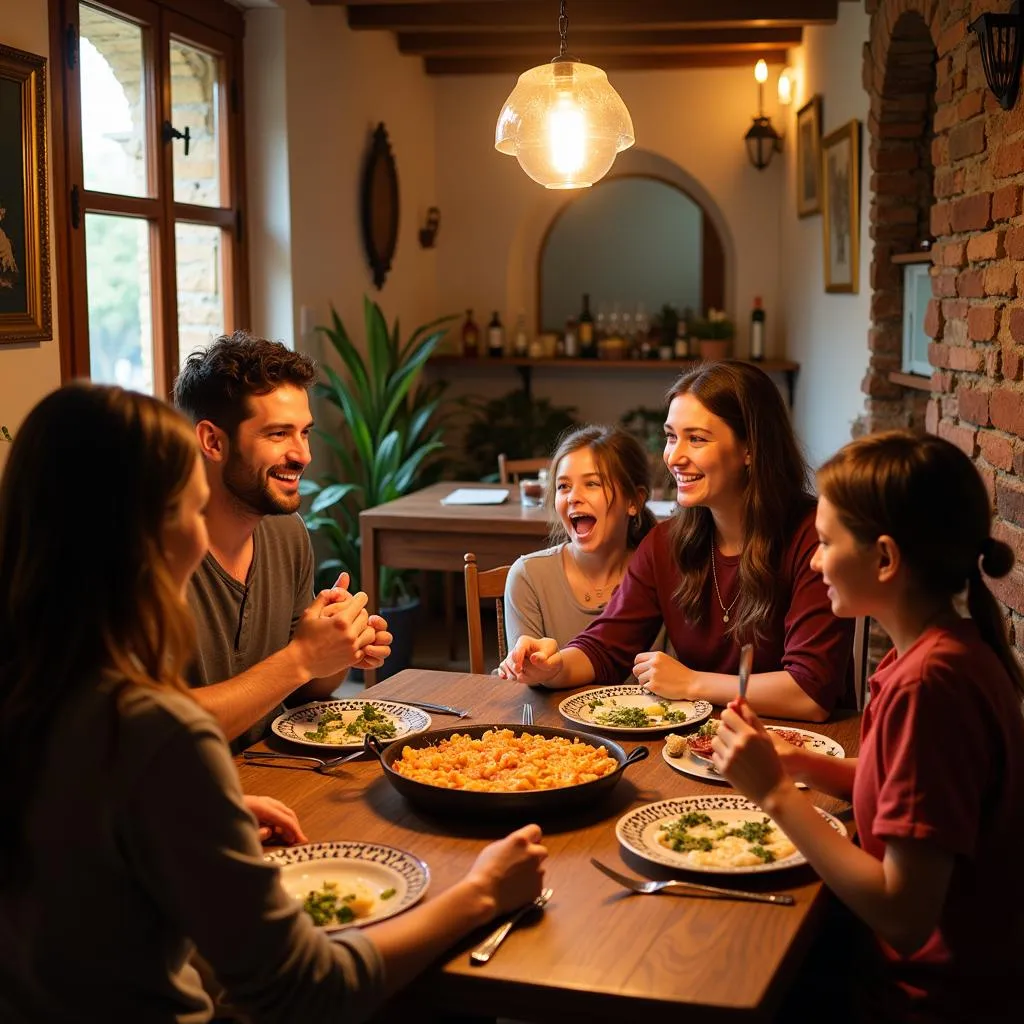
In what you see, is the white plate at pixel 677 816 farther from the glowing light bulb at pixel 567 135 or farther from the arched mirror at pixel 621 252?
the arched mirror at pixel 621 252

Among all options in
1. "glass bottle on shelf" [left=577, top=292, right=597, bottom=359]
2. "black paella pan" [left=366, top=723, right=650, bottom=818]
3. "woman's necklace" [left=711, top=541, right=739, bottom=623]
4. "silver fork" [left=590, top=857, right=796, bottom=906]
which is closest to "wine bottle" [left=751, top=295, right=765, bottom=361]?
"glass bottle on shelf" [left=577, top=292, right=597, bottom=359]

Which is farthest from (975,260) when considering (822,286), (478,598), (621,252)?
(621,252)

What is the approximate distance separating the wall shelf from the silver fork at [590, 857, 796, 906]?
191 inches

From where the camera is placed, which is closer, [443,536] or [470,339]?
[443,536]

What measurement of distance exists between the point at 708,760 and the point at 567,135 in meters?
1.23

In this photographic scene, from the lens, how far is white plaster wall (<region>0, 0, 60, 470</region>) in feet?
10.4

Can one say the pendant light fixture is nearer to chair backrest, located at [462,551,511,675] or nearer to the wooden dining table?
chair backrest, located at [462,551,511,675]

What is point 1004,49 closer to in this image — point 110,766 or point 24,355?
point 110,766

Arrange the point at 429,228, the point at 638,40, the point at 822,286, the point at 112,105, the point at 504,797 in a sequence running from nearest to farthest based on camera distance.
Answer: the point at 504,797
the point at 112,105
the point at 822,286
the point at 638,40
the point at 429,228

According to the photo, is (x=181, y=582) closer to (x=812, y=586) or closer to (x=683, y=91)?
(x=812, y=586)

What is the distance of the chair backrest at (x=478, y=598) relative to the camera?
2704mm

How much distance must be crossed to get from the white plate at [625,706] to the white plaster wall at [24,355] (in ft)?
5.64

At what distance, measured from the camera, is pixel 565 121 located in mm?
2408

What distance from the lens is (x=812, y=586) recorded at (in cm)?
219
